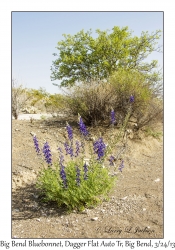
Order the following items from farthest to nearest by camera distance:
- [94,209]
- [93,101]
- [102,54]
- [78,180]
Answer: [102,54], [93,101], [94,209], [78,180]

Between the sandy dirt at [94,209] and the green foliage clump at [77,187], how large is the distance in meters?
0.17

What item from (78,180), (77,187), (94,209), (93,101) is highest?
(93,101)

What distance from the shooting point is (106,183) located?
5266 mm

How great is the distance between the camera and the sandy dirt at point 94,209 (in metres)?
4.59

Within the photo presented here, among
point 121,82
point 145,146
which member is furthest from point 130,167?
point 121,82

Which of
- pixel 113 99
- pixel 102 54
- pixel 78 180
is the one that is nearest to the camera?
pixel 78 180

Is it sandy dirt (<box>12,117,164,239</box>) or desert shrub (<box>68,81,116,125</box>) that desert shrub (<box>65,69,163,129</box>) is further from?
sandy dirt (<box>12,117,164,239</box>)

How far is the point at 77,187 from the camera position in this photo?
509 cm

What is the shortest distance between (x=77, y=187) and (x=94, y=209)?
0.53 metres

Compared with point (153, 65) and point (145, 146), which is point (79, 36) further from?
point (145, 146)

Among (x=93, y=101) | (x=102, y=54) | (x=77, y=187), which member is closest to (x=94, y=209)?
(x=77, y=187)

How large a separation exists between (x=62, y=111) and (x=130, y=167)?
351 centimetres

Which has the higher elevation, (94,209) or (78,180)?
(78,180)

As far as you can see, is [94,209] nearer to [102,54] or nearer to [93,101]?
[93,101]
